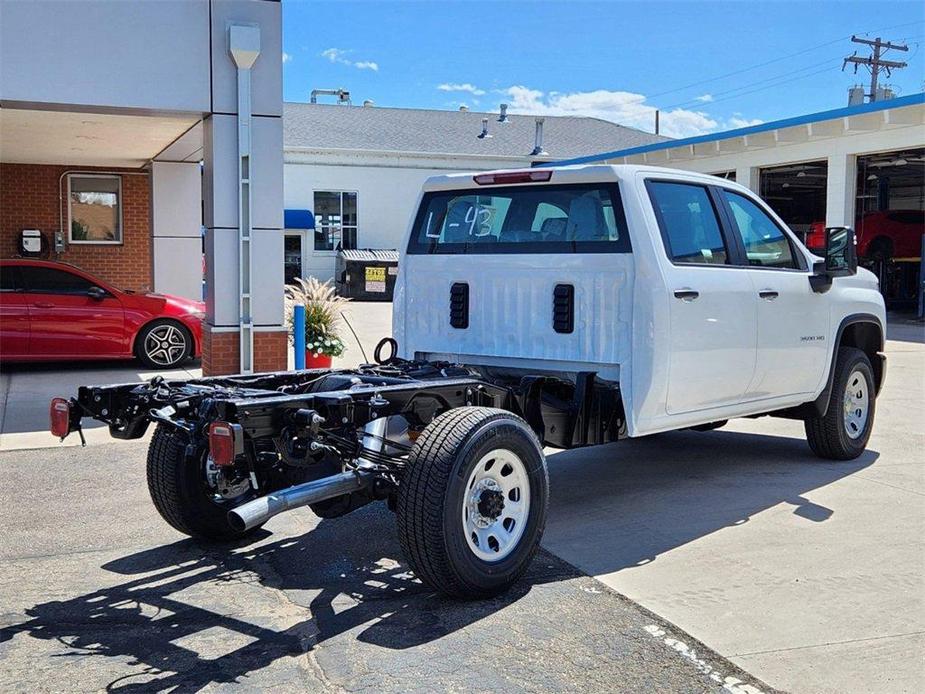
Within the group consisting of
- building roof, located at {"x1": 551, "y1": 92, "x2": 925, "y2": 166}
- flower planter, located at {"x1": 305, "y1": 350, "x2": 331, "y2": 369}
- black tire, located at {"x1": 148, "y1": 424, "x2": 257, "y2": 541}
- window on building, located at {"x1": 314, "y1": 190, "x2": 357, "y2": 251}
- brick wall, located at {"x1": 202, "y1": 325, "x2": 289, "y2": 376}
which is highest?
building roof, located at {"x1": 551, "y1": 92, "x2": 925, "y2": 166}

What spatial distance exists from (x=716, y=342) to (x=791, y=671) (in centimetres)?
264

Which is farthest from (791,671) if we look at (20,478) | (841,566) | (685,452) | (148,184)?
(148,184)

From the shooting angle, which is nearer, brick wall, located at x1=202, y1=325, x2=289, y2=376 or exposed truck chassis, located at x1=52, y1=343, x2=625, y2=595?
exposed truck chassis, located at x1=52, y1=343, x2=625, y2=595

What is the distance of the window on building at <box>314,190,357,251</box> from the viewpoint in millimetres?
35094

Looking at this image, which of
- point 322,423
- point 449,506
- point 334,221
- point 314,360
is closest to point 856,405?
point 449,506

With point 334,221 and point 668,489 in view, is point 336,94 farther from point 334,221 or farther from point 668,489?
point 668,489

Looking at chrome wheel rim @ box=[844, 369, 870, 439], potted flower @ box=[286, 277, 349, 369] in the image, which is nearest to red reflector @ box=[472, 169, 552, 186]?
chrome wheel rim @ box=[844, 369, 870, 439]

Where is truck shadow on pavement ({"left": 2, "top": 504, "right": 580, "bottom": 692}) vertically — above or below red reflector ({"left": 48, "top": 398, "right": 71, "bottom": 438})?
below

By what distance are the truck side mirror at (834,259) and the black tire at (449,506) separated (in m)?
3.51

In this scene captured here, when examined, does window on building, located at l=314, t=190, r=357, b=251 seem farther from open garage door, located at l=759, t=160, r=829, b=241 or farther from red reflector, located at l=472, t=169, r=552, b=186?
red reflector, located at l=472, t=169, r=552, b=186

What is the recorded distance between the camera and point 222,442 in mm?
4242

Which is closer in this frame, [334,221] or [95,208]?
[95,208]

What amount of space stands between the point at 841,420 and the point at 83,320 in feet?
31.2

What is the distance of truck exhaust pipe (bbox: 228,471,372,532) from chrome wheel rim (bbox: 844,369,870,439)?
183 inches
